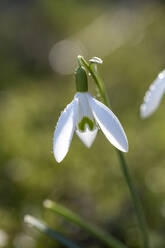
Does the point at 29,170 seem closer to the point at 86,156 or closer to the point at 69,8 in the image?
the point at 86,156

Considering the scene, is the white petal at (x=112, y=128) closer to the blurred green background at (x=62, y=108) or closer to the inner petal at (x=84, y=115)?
Result: the inner petal at (x=84, y=115)

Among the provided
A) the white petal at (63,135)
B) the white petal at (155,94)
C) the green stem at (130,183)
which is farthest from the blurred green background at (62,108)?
the white petal at (63,135)

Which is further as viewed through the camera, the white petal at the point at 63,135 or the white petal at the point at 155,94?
the white petal at the point at 155,94

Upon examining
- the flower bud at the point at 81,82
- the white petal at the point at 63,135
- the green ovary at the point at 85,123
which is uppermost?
the flower bud at the point at 81,82

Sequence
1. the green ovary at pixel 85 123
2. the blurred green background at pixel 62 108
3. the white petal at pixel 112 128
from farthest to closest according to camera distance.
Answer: the blurred green background at pixel 62 108 → the green ovary at pixel 85 123 → the white petal at pixel 112 128

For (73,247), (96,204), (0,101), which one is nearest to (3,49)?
(0,101)

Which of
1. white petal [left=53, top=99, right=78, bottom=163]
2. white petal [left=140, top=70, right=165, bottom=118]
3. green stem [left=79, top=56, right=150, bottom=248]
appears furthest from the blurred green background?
white petal [left=53, top=99, right=78, bottom=163]

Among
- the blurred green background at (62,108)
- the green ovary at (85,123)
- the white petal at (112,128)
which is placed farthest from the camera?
the blurred green background at (62,108)
